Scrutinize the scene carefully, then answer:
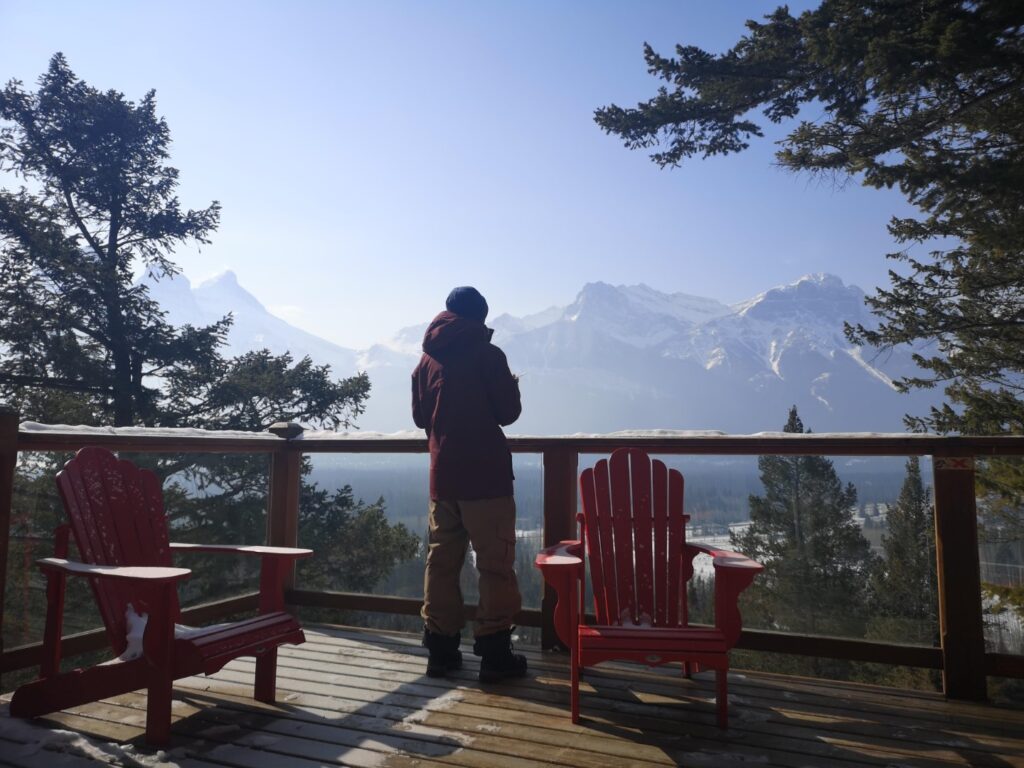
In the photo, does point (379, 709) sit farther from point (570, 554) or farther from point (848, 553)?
point (848, 553)

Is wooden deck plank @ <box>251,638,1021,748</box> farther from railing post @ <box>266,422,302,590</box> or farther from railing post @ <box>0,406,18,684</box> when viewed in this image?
railing post @ <box>0,406,18,684</box>

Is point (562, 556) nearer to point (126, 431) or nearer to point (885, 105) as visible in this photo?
point (126, 431)

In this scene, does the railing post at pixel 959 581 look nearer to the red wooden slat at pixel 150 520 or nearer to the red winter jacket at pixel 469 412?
the red winter jacket at pixel 469 412

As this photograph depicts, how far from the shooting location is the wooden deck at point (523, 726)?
7.46ft

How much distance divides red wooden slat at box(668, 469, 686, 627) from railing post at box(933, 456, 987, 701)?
3.54 ft

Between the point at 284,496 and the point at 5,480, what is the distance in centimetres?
183

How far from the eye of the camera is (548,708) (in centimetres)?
275

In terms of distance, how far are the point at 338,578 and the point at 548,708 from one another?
6.68ft

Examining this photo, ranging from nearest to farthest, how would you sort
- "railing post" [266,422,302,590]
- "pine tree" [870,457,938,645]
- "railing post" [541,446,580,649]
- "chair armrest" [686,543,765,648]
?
"chair armrest" [686,543,765,648]
"pine tree" [870,457,938,645]
"railing post" [541,446,580,649]
"railing post" [266,422,302,590]

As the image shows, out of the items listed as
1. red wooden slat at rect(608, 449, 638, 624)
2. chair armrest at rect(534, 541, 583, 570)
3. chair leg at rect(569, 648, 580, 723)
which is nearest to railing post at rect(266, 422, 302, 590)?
chair armrest at rect(534, 541, 583, 570)

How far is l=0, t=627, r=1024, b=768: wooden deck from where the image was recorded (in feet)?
7.46

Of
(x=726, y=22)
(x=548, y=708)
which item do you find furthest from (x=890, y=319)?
(x=548, y=708)

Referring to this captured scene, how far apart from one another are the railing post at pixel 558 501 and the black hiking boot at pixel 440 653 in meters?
0.61

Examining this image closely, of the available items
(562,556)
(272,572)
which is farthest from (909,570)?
(272,572)
